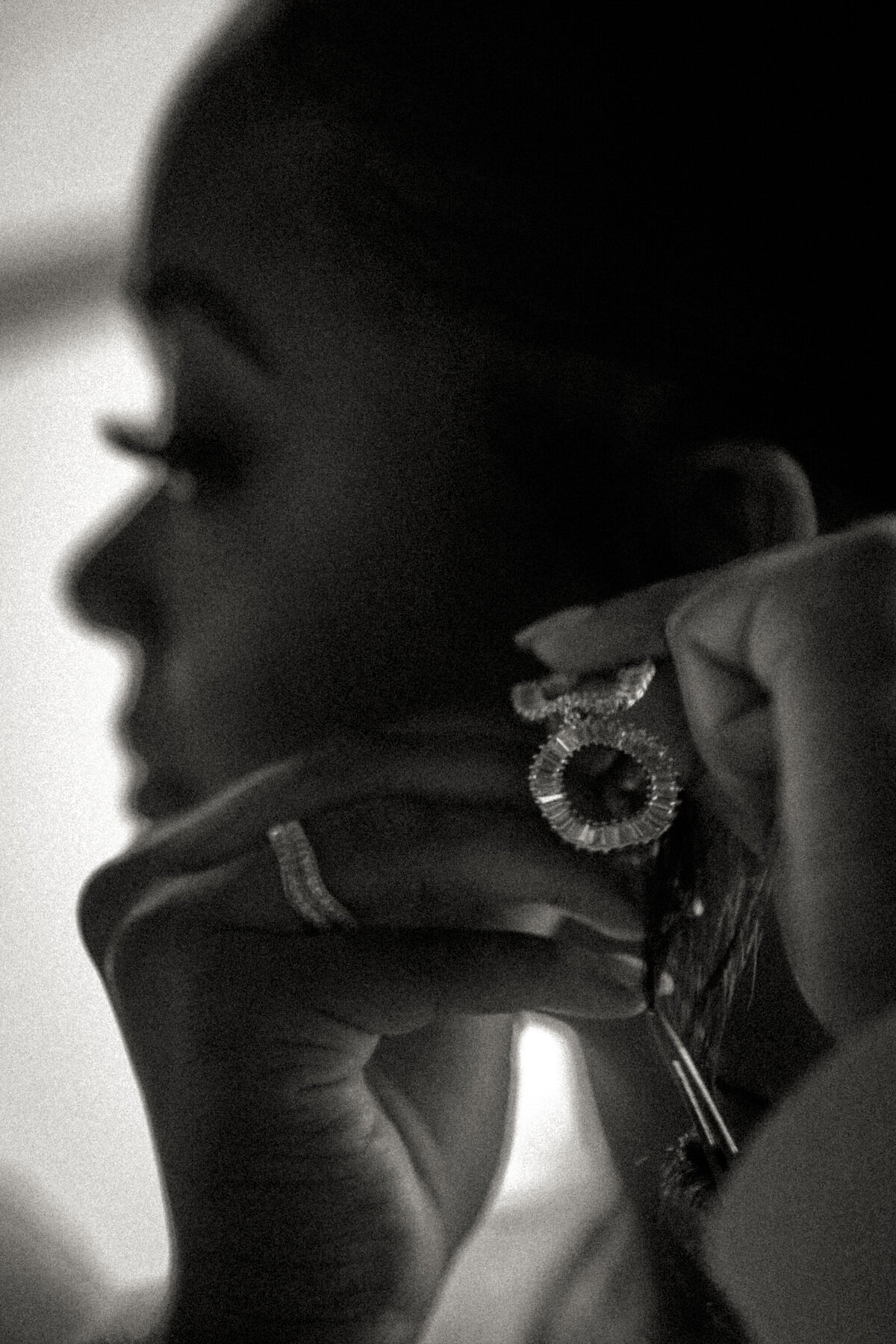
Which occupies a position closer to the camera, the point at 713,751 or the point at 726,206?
the point at 713,751

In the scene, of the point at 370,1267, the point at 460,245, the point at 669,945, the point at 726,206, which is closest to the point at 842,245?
the point at 726,206

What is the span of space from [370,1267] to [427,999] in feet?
0.35

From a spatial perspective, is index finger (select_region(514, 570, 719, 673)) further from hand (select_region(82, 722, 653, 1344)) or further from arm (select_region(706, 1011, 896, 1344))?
arm (select_region(706, 1011, 896, 1344))

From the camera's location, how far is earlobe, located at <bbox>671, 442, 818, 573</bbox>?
47 cm

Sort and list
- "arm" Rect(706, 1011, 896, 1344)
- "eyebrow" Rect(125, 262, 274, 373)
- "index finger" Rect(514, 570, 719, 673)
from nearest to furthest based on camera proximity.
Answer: "arm" Rect(706, 1011, 896, 1344) → "index finger" Rect(514, 570, 719, 673) → "eyebrow" Rect(125, 262, 274, 373)

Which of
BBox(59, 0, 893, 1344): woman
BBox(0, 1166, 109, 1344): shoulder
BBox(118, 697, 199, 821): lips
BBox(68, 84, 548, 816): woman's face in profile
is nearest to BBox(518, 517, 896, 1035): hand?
A: BBox(59, 0, 893, 1344): woman

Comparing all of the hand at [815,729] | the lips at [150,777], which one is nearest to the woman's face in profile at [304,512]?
the lips at [150,777]

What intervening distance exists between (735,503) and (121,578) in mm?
271

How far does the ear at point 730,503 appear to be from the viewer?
0.47 metres

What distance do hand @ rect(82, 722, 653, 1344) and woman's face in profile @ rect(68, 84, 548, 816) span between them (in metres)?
0.05

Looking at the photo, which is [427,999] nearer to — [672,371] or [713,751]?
[713,751]

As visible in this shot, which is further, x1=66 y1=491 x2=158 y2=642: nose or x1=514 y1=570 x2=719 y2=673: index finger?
x1=66 y1=491 x2=158 y2=642: nose

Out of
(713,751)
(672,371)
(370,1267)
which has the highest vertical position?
(672,371)

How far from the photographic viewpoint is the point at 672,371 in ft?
1.63
